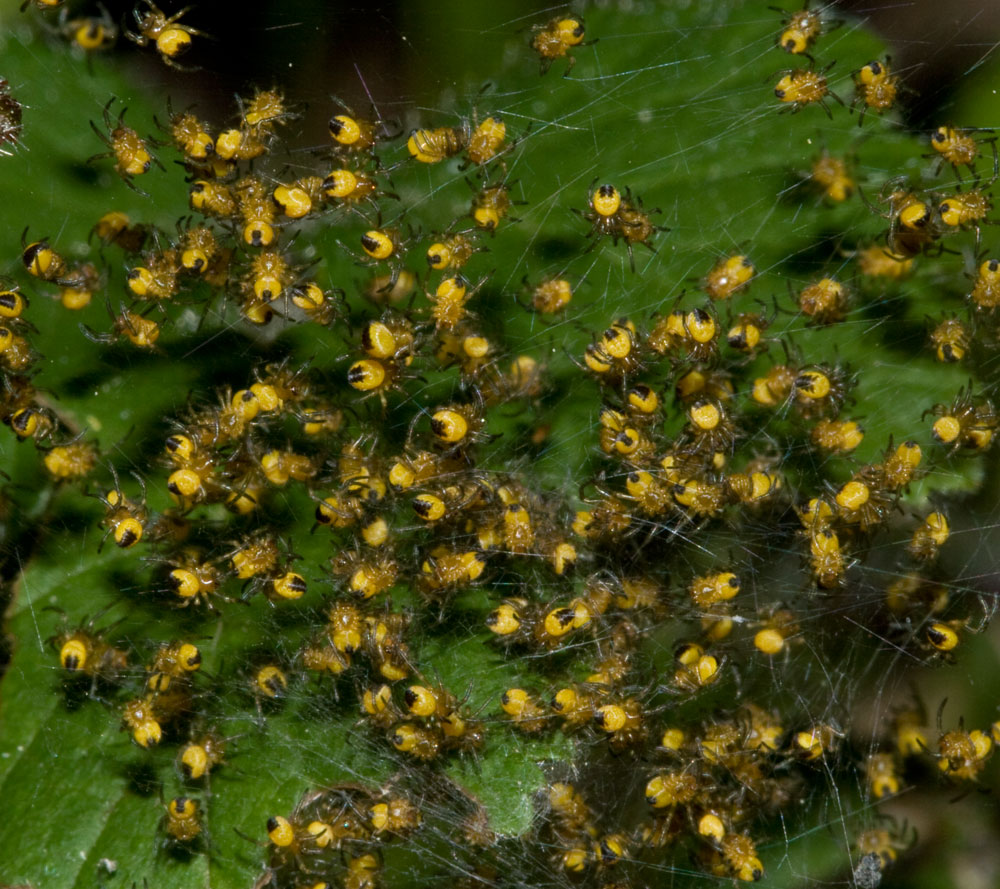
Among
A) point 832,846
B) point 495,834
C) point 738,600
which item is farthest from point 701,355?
point 832,846

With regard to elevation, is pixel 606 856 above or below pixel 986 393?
below

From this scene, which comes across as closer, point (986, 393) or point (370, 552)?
point (370, 552)

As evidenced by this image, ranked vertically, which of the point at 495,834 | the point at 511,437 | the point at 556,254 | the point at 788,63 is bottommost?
the point at 495,834

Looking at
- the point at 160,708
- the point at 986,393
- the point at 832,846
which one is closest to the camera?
the point at 160,708

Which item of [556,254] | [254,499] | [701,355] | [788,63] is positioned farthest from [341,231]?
[788,63]

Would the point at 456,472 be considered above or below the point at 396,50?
below

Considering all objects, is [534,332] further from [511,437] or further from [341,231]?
[341,231]

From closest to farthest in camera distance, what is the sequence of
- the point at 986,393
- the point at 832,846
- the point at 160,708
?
the point at 160,708, the point at 986,393, the point at 832,846
